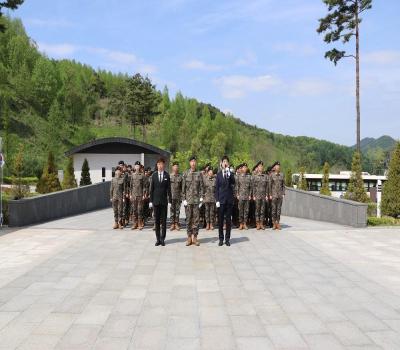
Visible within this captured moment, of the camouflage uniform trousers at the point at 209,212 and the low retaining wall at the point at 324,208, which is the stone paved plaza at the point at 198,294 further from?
the low retaining wall at the point at 324,208

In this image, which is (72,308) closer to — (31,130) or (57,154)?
(57,154)

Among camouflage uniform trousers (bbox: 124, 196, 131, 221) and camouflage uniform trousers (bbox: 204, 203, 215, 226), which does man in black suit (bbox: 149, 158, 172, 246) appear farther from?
camouflage uniform trousers (bbox: 124, 196, 131, 221)

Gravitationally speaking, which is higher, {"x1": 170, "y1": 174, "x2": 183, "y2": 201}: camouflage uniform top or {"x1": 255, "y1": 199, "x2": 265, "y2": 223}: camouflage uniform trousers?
{"x1": 170, "y1": 174, "x2": 183, "y2": 201}: camouflage uniform top

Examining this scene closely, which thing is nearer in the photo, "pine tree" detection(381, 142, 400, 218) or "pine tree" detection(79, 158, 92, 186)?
"pine tree" detection(381, 142, 400, 218)

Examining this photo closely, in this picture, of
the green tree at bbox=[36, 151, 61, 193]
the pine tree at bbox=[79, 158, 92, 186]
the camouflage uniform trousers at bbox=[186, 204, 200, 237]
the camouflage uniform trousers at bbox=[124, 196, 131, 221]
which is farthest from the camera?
the green tree at bbox=[36, 151, 61, 193]

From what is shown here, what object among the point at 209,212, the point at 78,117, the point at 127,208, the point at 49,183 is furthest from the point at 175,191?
the point at 78,117

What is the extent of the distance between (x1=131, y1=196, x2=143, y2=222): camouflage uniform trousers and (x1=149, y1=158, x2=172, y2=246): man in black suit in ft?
8.25

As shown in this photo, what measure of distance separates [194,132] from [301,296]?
3505 inches

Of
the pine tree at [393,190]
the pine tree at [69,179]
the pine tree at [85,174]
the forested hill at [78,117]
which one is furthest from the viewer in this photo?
the forested hill at [78,117]

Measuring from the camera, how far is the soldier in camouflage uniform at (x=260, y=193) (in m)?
12.4

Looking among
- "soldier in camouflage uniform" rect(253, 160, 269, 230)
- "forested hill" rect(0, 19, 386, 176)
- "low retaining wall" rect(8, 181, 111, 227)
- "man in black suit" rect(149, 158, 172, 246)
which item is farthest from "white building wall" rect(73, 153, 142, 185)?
"forested hill" rect(0, 19, 386, 176)

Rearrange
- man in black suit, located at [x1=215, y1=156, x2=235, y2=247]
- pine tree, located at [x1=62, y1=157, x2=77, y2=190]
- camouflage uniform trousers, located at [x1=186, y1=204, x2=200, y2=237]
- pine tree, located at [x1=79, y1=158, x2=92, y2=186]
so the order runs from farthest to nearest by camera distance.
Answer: pine tree, located at [x1=62, y1=157, x2=77, y2=190]
pine tree, located at [x1=79, y1=158, x2=92, y2=186]
man in black suit, located at [x1=215, y1=156, x2=235, y2=247]
camouflage uniform trousers, located at [x1=186, y1=204, x2=200, y2=237]

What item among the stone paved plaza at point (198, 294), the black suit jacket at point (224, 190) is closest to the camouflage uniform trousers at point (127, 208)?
the stone paved plaza at point (198, 294)

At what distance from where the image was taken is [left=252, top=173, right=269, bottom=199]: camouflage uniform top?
12.4m
